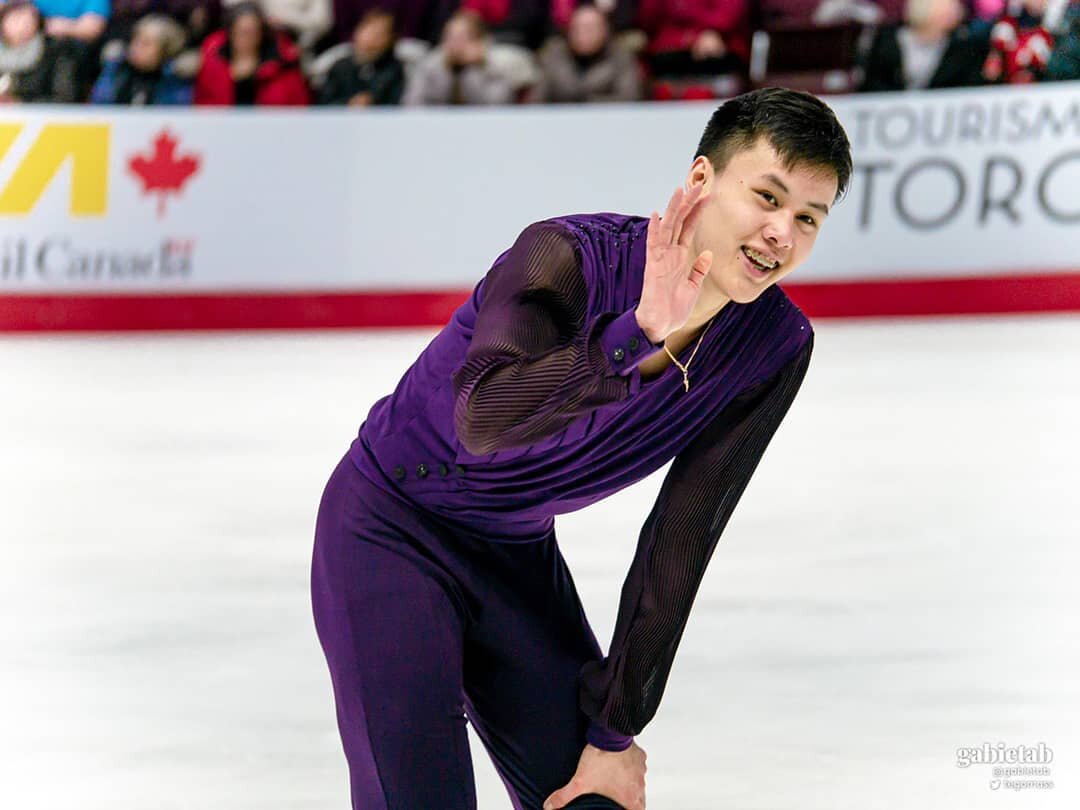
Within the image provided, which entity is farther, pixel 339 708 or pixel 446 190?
pixel 446 190

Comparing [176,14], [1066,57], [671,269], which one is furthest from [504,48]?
[671,269]

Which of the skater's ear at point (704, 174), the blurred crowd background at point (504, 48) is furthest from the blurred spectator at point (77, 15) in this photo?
the skater's ear at point (704, 174)

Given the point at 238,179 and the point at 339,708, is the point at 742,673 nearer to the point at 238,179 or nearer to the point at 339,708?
the point at 339,708

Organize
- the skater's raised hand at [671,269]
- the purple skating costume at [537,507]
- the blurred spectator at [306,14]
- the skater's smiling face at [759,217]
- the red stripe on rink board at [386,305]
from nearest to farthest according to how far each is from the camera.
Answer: the skater's raised hand at [671,269], the skater's smiling face at [759,217], the purple skating costume at [537,507], the red stripe on rink board at [386,305], the blurred spectator at [306,14]

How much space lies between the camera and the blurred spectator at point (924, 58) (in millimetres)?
9133

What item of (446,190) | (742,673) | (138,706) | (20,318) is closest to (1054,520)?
(742,673)

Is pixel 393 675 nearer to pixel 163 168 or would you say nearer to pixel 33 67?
pixel 163 168

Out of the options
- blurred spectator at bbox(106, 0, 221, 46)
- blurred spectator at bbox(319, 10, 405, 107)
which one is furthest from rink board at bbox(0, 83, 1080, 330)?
blurred spectator at bbox(106, 0, 221, 46)

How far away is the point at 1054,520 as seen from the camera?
17.7ft

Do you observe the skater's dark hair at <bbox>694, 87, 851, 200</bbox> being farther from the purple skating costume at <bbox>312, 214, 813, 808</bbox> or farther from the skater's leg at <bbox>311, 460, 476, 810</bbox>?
the skater's leg at <bbox>311, 460, 476, 810</bbox>

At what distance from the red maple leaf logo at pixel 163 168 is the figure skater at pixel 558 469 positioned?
21.4 feet

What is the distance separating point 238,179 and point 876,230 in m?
3.39

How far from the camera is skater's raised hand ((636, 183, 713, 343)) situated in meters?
2.03

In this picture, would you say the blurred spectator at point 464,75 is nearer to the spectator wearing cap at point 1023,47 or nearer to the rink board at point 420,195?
the rink board at point 420,195
